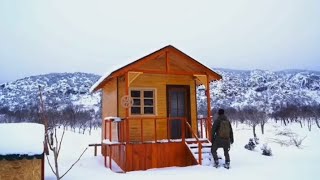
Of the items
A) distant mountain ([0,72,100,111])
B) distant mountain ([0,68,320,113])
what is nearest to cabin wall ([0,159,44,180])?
distant mountain ([0,68,320,113])

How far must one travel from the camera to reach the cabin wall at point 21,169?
7.84m

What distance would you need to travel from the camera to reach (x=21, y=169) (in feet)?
26.1

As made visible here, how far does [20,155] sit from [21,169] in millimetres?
359

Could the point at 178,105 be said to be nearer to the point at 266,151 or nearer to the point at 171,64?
the point at 171,64

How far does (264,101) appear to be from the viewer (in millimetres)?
98875

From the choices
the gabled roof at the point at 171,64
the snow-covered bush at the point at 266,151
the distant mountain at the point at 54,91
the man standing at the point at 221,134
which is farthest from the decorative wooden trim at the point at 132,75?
the distant mountain at the point at 54,91

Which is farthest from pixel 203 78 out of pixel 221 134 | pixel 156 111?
pixel 221 134

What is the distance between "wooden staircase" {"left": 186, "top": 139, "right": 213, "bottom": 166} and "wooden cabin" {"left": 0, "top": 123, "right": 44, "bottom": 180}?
5.48 m

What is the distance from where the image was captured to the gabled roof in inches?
481

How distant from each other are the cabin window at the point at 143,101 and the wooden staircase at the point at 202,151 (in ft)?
6.93

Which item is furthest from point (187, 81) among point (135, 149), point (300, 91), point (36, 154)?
point (300, 91)

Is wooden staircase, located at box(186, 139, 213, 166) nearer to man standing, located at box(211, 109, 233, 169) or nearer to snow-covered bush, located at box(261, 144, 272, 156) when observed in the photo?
man standing, located at box(211, 109, 233, 169)

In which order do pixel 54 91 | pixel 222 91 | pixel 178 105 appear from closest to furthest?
pixel 178 105 → pixel 54 91 → pixel 222 91

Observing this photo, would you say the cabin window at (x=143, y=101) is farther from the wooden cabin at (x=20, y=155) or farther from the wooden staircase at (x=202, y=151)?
the wooden cabin at (x=20, y=155)
